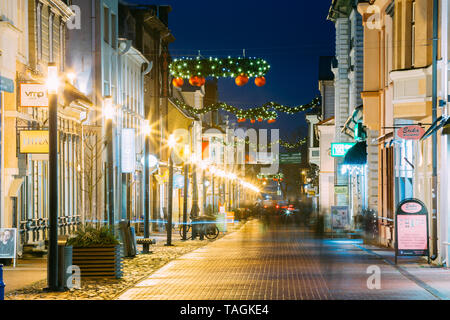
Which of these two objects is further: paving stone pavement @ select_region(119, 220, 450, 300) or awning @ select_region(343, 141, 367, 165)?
awning @ select_region(343, 141, 367, 165)

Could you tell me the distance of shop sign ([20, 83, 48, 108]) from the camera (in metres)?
22.8

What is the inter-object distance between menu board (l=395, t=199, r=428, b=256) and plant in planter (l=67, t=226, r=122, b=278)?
24.2ft

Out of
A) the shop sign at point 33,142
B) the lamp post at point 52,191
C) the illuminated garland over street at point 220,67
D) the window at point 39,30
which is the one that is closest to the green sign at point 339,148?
the illuminated garland over street at point 220,67

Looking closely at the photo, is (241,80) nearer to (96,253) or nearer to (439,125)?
(439,125)

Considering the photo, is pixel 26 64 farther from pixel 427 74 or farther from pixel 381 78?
pixel 381 78

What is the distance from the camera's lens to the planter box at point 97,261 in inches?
688

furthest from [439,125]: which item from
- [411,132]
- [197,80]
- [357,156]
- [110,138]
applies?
[357,156]

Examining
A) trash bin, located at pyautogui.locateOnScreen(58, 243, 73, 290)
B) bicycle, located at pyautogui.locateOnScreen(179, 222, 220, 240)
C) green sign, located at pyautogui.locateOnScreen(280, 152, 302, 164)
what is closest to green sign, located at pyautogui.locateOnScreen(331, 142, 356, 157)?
bicycle, located at pyautogui.locateOnScreen(179, 222, 220, 240)

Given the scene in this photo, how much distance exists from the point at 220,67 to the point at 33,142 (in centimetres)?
851

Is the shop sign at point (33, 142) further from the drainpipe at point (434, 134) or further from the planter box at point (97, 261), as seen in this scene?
the drainpipe at point (434, 134)

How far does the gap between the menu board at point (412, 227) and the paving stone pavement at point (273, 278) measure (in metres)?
0.82

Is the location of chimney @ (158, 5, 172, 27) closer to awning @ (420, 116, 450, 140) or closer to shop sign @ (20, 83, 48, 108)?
shop sign @ (20, 83, 48, 108)

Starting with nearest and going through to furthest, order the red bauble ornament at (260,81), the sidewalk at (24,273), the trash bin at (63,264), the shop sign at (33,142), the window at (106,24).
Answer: the trash bin at (63,264) → the sidewalk at (24,273) → the shop sign at (33,142) → the red bauble ornament at (260,81) → the window at (106,24)
